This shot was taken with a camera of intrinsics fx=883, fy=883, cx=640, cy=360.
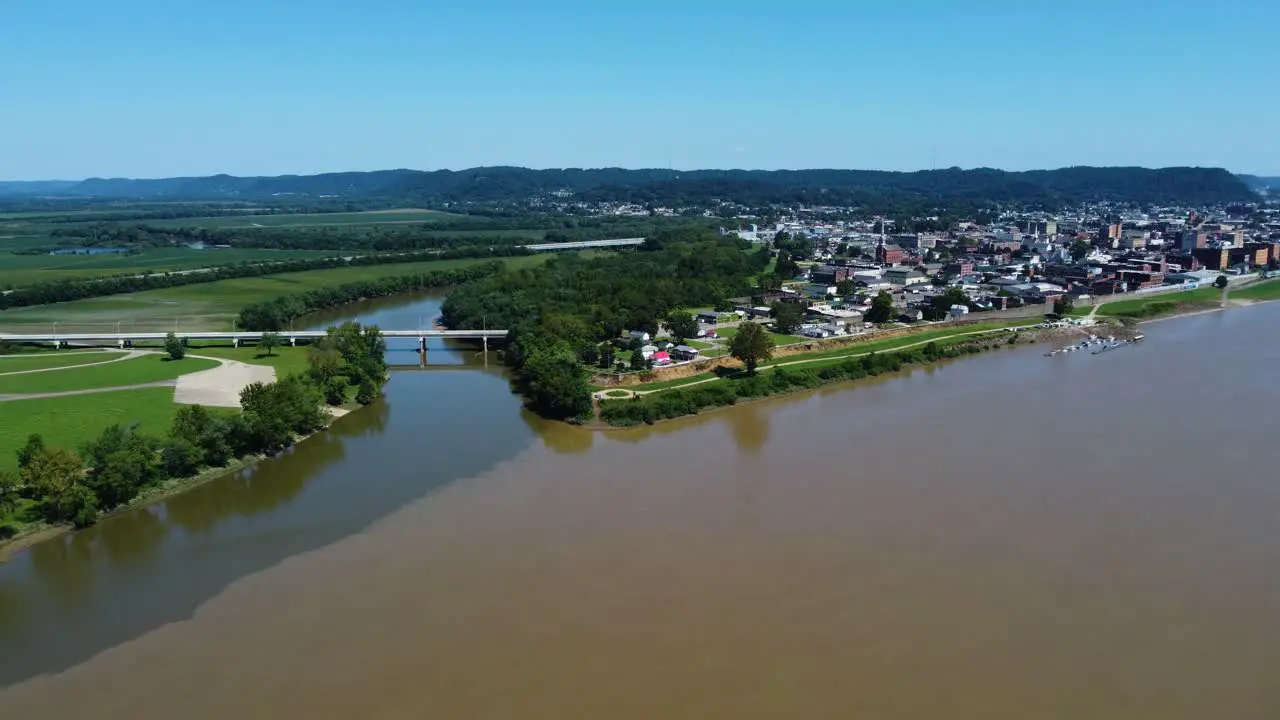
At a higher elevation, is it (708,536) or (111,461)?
(111,461)

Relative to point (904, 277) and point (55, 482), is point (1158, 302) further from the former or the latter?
point (55, 482)

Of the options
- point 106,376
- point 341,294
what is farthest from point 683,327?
point 341,294

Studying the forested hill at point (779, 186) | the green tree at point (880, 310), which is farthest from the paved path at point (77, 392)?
the forested hill at point (779, 186)

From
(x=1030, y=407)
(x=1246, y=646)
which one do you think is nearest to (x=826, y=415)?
(x=1030, y=407)

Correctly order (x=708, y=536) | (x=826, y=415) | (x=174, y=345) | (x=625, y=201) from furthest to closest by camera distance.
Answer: (x=625, y=201) → (x=174, y=345) → (x=826, y=415) → (x=708, y=536)

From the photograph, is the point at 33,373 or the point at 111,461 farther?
the point at 33,373

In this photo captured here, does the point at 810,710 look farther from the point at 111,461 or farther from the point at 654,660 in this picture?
the point at 111,461
